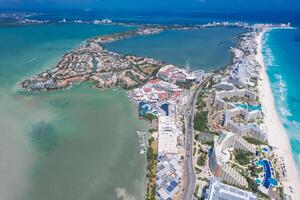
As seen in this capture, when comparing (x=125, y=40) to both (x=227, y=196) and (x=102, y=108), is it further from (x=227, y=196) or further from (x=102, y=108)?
(x=227, y=196)

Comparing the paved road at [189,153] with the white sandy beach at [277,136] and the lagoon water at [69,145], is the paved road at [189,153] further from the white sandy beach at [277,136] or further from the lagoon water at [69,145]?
the white sandy beach at [277,136]

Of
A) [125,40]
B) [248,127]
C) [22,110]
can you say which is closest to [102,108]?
[22,110]

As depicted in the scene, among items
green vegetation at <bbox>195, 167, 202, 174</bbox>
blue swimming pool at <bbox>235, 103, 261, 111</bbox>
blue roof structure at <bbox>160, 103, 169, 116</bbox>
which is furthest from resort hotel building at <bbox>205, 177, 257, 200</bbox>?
blue swimming pool at <bbox>235, 103, 261, 111</bbox>

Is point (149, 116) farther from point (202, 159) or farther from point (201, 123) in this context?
point (202, 159)

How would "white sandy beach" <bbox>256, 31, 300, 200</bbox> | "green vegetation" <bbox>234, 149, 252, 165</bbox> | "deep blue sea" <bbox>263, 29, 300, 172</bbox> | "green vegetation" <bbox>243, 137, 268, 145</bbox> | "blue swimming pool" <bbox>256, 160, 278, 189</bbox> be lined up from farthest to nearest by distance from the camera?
"deep blue sea" <bbox>263, 29, 300, 172</bbox>
"green vegetation" <bbox>243, 137, 268, 145</bbox>
"green vegetation" <bbox>234, 149, 252, 165</bbox>
"white sandy beach" <bbox>256, 31, 300, 200</bbox>
"blue swimming pool" <bbox>256, 160, 278, 189</bbox>

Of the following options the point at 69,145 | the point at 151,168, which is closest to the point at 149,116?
the point at 151,168

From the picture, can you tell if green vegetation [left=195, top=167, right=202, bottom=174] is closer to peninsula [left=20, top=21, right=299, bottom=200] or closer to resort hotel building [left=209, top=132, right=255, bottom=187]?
peninsula [left=20, top=21, right=299, bottom=200]
